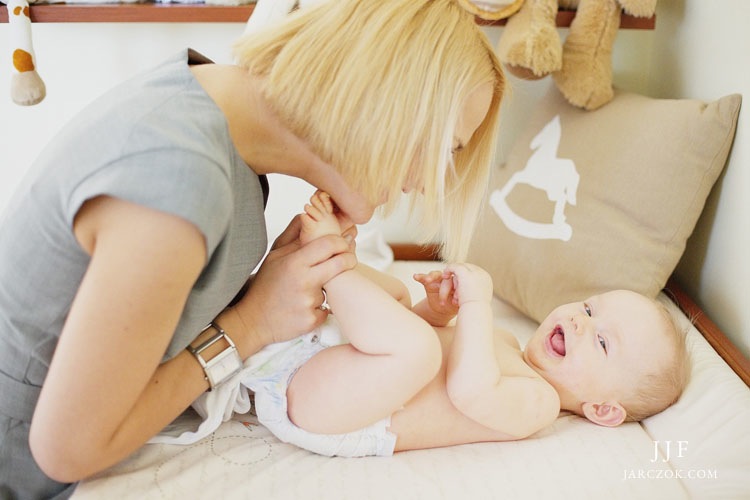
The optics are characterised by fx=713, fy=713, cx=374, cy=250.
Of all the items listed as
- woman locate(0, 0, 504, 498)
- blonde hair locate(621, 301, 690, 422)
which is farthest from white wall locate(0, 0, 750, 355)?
woman locate(0, 0, 504, 498)

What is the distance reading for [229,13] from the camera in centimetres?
174

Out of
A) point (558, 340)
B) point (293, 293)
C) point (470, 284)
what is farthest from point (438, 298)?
point (293, 293)

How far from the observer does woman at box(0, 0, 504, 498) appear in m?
0.85

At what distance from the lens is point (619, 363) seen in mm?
1300

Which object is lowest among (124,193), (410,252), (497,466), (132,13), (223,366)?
(410,252)

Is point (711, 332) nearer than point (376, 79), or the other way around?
point (376, 79)

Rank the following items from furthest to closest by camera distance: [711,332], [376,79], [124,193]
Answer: [711,332], [376,79], [124,193]

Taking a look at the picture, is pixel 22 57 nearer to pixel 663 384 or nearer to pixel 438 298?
pixel 438 298

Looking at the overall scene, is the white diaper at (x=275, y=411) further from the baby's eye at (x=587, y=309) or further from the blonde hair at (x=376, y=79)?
the baby's eye at (x=587, y=309)

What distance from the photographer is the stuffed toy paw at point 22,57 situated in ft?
5.58

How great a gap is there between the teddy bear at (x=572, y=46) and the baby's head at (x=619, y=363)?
59 centimetres

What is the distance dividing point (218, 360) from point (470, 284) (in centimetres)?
45

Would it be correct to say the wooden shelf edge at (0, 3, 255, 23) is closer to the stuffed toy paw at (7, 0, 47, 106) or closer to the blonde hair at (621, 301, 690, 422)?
the stuffed toy paw at (7, 0, 47, 106)

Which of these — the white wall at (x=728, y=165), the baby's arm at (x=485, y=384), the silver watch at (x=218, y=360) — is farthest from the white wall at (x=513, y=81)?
the silver watch at (x=218, y=360)
